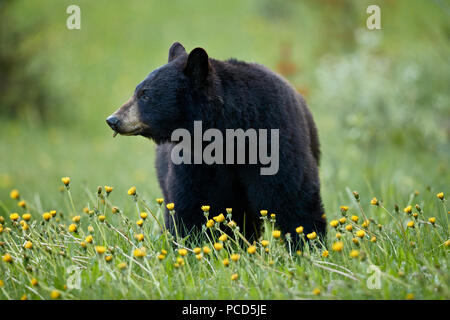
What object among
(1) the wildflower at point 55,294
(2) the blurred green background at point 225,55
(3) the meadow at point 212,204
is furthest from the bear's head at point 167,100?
(2) the blurred green background at point 225,55

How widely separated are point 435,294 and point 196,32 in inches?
681

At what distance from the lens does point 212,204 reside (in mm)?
3467

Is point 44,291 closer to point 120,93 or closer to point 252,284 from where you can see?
point 252,284

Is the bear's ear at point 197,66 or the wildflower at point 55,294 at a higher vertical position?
the bear's ear at point 197,66

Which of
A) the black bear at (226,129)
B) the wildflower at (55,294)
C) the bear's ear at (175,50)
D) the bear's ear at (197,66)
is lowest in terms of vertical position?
the wildflower at (55,294)

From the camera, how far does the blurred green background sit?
7.38 metres

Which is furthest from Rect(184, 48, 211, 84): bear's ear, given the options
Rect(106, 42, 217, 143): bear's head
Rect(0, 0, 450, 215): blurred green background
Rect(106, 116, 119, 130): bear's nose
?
Rect(0, 0, 450, 215): blurred green background

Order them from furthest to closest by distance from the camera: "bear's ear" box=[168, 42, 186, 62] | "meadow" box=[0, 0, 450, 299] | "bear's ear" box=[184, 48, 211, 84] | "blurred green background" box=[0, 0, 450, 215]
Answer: "blurred green background" box=[0, 0, 450, 215] < "bear's ear" box=[168, 42, 186, 62] < "bear's ear" box=[184, 48, 211, 84] < "meadow" box=[0, 0, 450, 299]

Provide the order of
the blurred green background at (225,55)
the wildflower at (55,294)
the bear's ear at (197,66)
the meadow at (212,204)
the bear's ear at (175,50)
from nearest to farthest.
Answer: the wildflower at (55,294), the meadow at (212,204), the bear's ear at (197,66), the bear's ear at (175,50), the blurred green background at (225,55)

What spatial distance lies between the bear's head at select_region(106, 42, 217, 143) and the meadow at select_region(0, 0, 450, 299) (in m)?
0.53

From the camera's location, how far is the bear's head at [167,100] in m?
3.30

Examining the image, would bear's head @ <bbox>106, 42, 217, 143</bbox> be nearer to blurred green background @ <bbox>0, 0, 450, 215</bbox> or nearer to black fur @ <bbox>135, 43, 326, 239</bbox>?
black fur @ <bbox>135, 43, 326, 239</bbox>

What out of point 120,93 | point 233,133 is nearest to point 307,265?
point 233,133

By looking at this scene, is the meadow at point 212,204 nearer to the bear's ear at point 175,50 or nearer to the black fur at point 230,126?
the black fur at point 230,126
